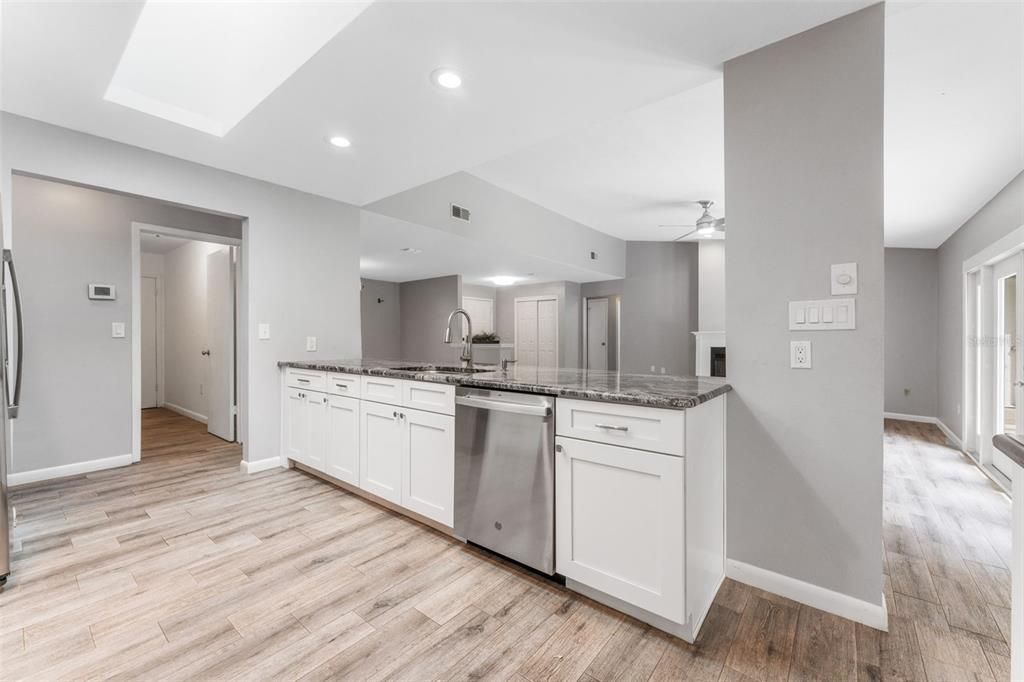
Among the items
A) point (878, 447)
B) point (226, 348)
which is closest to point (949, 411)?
point (878, 447)

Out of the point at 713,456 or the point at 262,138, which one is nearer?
the point at 713,456

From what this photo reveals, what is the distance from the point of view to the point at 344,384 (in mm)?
2971

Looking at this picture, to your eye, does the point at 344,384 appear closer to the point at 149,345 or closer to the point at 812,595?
the point at 812,595

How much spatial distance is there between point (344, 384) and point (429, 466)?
3.23 ft

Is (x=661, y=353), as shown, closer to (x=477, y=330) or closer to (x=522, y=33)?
(x=477, y=330)

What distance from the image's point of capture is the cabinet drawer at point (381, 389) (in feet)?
8.45

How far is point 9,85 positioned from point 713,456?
3781mm

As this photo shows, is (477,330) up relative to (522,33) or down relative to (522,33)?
down

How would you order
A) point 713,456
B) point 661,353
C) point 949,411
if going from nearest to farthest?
point 713,456 → point 949,411 → point 661,353

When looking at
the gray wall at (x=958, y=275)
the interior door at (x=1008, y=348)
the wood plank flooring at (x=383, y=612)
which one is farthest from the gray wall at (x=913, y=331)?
the wood plank flooring at (x=383, y=612)

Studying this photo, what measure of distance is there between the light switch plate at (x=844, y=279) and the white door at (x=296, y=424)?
334 centimetres

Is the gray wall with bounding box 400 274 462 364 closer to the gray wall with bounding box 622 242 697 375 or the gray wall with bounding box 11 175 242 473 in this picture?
the gray wall with bounding box 622 242 697 375

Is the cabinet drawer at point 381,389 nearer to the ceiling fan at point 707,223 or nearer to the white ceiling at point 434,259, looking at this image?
the white ceiling at point 434,259

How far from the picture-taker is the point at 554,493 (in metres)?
1.85
